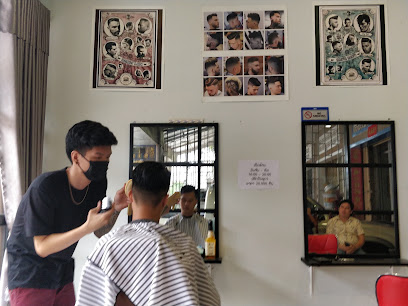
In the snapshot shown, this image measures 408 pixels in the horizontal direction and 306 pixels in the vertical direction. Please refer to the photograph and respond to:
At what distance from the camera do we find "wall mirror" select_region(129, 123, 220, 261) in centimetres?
245

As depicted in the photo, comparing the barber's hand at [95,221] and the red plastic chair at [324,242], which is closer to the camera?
the barber's hand at [95,221]

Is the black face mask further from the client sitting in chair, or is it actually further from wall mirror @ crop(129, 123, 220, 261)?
wall mirror @ crop(129, 123, 220, 261)

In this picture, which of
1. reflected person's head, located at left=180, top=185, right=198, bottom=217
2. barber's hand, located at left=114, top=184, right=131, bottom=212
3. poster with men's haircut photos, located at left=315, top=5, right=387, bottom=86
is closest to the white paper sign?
reflected person's head, located at left=180, top=185, right=198, bottom=217

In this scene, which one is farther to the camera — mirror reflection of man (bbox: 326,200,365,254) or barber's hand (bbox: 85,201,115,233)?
mirror reflection of man (bbox: 326,200,365,254)

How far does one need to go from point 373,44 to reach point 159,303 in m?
2.34

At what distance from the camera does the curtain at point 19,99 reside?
2027 millimetres

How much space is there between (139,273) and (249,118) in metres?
1.60

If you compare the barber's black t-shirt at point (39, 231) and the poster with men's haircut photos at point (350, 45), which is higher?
the poster with men's haircut photos at point (350, 45)

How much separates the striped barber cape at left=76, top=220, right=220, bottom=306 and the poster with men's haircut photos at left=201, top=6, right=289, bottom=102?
155 cm

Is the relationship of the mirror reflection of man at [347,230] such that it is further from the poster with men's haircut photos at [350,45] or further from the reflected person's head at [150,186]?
the reflected person's head at [150,186]

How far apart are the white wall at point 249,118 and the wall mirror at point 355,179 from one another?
6cm

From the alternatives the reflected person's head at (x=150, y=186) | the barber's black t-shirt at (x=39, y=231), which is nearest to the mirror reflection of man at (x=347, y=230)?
the reflected person's head at (x=150, y=186)

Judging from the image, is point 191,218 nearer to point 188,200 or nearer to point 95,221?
point 188,200

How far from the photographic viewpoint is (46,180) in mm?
1424
